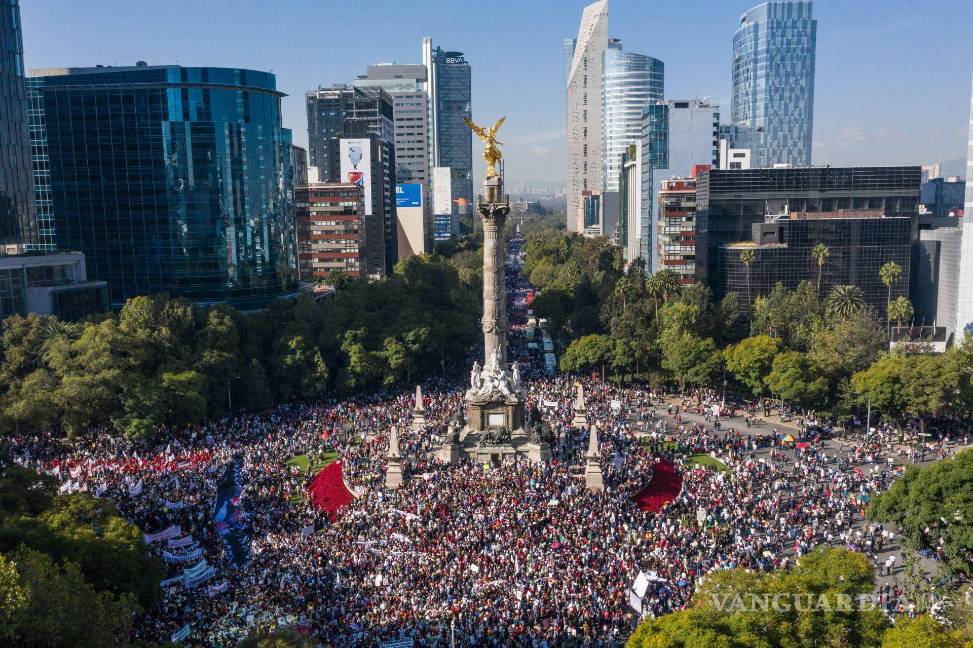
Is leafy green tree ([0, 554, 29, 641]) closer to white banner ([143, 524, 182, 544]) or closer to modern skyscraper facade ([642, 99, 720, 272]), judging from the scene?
white banner ([143, 524, 182, 544])

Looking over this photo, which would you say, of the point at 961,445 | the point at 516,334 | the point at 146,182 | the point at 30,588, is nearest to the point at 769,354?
the point at 961,445

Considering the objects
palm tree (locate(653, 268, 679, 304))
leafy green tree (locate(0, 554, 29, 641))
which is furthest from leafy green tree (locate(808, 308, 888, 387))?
leafy green tree (locate(0, 554, 29, 641))

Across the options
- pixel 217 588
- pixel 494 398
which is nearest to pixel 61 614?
pixel 217 588

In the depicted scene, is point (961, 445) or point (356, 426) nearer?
point (961, 445)

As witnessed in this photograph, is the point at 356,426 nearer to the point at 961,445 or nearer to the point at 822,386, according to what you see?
the point at 822,386

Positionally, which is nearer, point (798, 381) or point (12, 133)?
point (798, 381)

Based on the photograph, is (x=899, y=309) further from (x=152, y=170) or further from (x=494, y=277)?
(x=152, y=170)

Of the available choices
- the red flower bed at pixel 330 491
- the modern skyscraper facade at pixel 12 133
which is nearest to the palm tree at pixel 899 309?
the red flower bed at pixel 330 491
